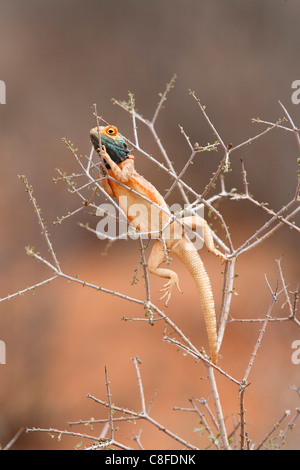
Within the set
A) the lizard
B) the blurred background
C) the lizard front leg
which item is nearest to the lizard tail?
the lizard

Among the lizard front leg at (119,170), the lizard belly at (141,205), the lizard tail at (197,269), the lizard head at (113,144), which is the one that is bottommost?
the lizard tail at (197,269)

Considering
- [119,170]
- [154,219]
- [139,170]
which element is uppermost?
[139,170]

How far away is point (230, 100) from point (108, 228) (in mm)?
2445

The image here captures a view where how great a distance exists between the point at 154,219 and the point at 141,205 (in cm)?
5

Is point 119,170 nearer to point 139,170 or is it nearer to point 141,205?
point 141,205

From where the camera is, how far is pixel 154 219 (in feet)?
4.12

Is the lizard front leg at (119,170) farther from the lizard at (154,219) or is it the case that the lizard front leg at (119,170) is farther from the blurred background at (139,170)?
the blurred background at (139,170)

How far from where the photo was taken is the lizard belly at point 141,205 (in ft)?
4.11

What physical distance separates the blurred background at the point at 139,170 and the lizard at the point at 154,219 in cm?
216

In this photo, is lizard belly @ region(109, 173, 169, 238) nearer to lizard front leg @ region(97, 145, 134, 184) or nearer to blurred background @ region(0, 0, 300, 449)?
lizard front leg @ region(97, 145, 134, 184)

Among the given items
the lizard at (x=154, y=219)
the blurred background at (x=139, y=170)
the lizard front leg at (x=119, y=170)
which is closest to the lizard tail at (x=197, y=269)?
the lizard at (x=154, y=219)

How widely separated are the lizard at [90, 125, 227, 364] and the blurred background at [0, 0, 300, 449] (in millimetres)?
2162

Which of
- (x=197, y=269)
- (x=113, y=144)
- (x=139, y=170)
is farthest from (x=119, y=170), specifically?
(x=139, y=170)

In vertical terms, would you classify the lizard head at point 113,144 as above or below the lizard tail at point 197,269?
above
